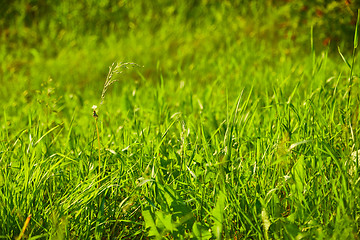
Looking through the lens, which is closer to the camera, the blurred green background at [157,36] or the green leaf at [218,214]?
the green leaf at [218,214]

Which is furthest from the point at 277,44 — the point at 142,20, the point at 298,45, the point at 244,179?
the point at 244,179

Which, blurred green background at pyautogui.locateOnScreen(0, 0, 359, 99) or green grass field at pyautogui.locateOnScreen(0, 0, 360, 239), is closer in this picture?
green grass field at pyautogui.locateOnScreen(0, 0, 360, 239)

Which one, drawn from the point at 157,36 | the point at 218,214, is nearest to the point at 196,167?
the point at 218,214

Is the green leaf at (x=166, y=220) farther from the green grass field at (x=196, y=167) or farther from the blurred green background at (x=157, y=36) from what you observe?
the blurred green background at (x=157, y=36)

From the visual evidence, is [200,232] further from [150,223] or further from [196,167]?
[196,167]

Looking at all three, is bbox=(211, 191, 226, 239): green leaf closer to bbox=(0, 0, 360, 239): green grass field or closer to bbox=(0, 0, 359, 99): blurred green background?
bbox=(0, 0, 360, 239): green grass field

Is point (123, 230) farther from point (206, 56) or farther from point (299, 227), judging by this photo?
point (206, 56)

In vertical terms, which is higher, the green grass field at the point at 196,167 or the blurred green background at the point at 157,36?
the green grass field at the point at 196,167

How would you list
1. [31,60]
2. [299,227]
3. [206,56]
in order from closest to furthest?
[299,227] → [206,56] → [31,60]

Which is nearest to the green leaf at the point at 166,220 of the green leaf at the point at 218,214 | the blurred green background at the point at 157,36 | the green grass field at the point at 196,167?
the green grass field at the point at 196,167

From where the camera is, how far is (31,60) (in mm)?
6746

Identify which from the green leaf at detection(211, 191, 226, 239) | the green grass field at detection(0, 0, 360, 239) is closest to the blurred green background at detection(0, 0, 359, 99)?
the green grass field at detection(0, 0, 360, 239)

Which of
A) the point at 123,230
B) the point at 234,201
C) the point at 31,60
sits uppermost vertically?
the point at 234,201

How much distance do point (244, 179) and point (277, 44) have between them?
463cm
